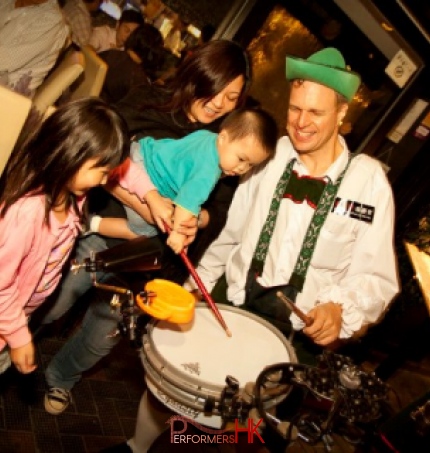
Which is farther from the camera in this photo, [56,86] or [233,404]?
[56,86]

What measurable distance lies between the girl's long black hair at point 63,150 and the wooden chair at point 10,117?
0.95ft

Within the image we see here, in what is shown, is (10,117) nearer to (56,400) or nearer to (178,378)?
(178,378)

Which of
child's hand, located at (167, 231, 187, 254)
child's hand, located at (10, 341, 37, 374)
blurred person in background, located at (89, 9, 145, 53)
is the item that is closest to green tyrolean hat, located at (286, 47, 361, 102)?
child's hand, located at (167, 231, 187, 254)

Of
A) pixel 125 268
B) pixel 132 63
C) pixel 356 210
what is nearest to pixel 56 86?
pixel 132 63

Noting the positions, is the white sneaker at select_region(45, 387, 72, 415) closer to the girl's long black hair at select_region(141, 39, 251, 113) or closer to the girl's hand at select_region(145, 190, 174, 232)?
the girl's hand at select_region(145, 190, 174, 232)

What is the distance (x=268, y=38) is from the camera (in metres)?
4.55

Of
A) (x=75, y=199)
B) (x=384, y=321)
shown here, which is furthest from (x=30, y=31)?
(x=384, y=321)

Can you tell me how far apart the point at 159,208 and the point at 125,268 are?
41cm

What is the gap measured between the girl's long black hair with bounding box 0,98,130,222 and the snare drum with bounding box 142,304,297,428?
742 millimetres

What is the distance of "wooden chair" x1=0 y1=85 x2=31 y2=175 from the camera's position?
6.72 ft

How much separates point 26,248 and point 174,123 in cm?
99

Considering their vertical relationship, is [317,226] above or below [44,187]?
above

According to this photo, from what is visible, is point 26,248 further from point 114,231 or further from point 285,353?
point 285,353

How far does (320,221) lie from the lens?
2.44m
